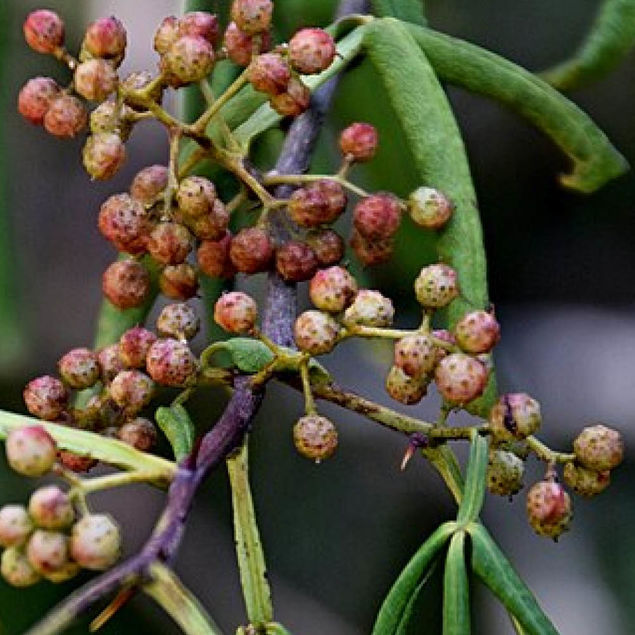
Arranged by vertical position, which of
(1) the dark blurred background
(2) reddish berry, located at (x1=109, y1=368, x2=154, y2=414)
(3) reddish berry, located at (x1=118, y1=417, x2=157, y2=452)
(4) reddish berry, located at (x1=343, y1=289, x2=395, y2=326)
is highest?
(4) reddish berry, located at (x1=343, y1=289, x2=395, y2=326)

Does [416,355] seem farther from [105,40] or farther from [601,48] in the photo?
[601,48]

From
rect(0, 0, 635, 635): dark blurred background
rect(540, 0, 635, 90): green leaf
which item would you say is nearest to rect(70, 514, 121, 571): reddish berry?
rect(540, 0, 635, 90): green leaf

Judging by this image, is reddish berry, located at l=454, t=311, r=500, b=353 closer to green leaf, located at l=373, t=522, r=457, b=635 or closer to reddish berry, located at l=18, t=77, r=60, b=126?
green leaf, located at l=373, t=522, r=457, b=635

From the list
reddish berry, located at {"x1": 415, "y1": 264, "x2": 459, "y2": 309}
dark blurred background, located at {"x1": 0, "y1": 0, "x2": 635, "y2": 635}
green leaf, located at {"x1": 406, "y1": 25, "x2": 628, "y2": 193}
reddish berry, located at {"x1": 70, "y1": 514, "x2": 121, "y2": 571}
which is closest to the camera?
reddish berry, located at {"x1": 70, "y1": 514, "x2": 121, "y2": 571}

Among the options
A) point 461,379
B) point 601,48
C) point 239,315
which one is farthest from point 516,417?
point 601,48

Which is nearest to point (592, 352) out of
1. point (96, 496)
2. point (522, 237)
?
point (522, 237)

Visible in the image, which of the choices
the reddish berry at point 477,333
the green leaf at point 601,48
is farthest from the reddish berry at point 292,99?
the green leaf at point 601,48

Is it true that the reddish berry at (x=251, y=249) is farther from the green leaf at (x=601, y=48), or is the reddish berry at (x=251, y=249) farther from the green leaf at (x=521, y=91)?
the green leaf at (x=601, y=48)
